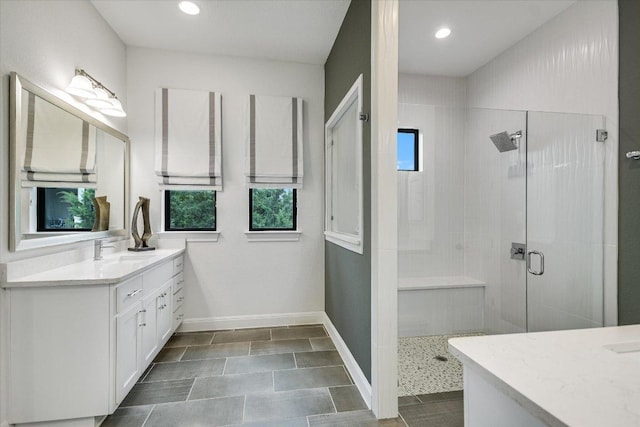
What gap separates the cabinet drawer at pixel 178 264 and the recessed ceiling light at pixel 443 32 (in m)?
3.35

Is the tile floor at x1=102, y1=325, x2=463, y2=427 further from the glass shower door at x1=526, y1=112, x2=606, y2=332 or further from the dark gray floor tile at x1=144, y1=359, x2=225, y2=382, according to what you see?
the glass shower door at x1=526, y1=112, x2=606, y2=332

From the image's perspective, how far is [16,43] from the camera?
5.74 feet

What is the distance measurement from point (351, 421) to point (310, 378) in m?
0.55

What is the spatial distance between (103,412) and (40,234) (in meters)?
1.16

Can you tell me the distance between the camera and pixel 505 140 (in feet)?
9.52

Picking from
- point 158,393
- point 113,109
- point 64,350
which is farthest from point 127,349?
point 113,109

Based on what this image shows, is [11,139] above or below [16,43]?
below

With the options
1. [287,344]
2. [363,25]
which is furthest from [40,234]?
[363,25]

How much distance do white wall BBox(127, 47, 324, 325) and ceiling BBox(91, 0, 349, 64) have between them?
0.60ft

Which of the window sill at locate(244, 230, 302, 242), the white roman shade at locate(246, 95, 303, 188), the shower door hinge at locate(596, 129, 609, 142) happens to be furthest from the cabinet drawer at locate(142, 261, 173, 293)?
the shower door hinge at locate(596, 129, 609, 142)

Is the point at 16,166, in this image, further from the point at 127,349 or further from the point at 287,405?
the point at 287,405

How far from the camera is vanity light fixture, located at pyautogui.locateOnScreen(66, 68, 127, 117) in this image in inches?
86.8

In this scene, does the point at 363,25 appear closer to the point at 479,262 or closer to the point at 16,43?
the point at 16,43

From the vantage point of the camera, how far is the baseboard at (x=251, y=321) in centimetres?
321
